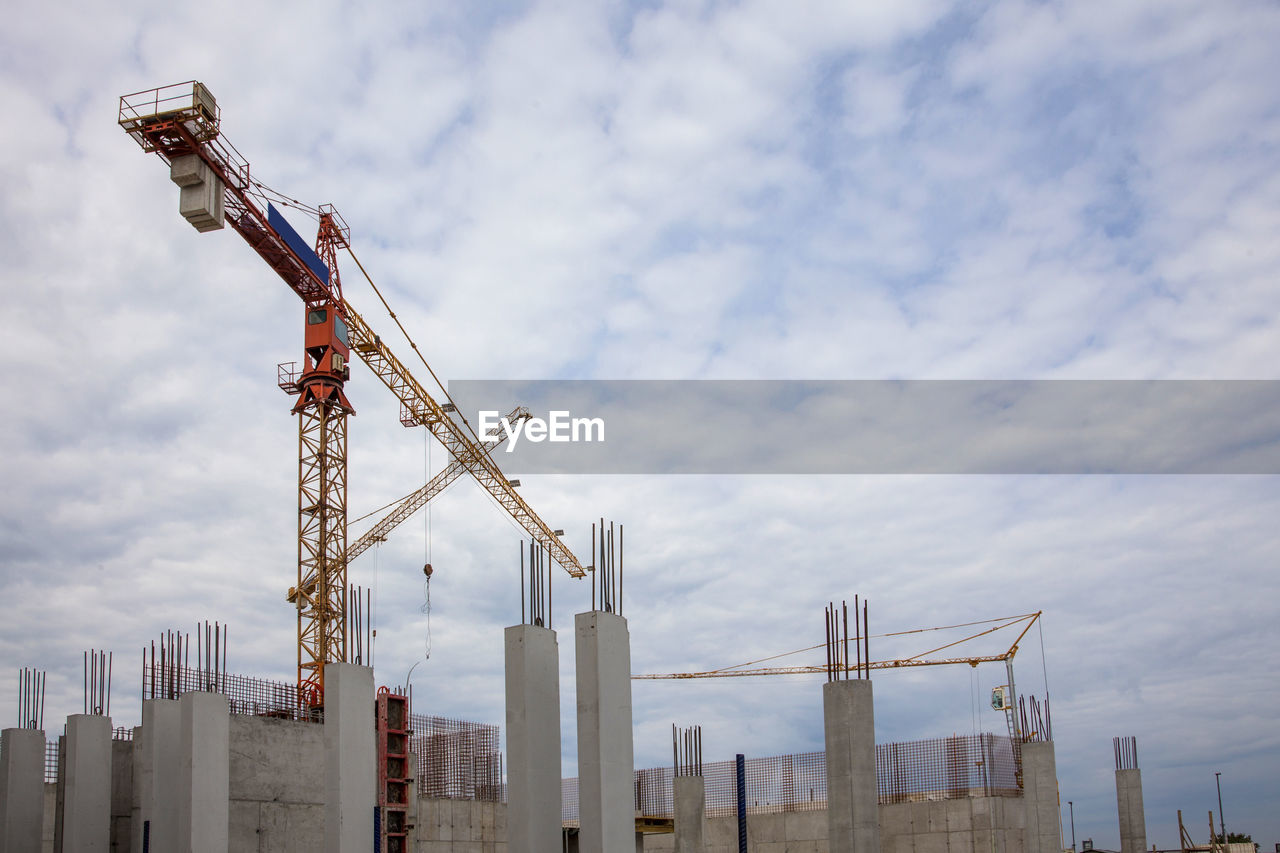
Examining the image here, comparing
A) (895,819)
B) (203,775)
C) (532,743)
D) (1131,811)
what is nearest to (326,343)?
(203,775)

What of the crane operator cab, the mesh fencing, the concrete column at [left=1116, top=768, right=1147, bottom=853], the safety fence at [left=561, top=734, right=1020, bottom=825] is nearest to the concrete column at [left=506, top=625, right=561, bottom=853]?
the safety fence at [left=561, top=734, right=1020, bottom=825]

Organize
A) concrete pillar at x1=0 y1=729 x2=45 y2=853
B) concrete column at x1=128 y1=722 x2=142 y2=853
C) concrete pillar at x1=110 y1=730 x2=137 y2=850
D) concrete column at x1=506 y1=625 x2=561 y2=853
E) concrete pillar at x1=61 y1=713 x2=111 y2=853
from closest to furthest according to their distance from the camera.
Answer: concrete column at x1=506 y1=625 x2=561 y2=853 < concrete column at x1=128 y1=722 x2=142 y2=853 < concrete pillar at x1=61 y1=713 x2=111 y2=853 < concrete pillar at x1=0 y1=729 x2=45 y2=853 < concrete pillar at x1=110 y1=730 x2=137 y2=850

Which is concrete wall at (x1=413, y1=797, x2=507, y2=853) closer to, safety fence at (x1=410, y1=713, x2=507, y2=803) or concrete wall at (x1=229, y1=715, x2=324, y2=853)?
safety fence at (x1=410, y1=713, x2=507, y2=803)

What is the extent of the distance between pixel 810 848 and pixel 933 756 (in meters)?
3.79

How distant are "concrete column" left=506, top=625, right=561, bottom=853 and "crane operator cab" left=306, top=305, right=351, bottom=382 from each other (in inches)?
941

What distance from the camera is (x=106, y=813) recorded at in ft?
73.1

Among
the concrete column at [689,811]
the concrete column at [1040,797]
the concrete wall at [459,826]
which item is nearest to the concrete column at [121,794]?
the concrete wall at [459,826]

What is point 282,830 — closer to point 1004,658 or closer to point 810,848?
point 810,848

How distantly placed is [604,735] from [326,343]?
26262 millimetres

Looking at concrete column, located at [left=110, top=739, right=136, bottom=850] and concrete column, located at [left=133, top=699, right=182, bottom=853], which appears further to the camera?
concrete column, located at [left=110, top=739, right=136, bottom=850]

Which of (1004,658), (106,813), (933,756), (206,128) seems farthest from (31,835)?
(1004,658)

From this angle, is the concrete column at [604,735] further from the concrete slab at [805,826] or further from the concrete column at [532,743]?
the concrete slab at [805,826]

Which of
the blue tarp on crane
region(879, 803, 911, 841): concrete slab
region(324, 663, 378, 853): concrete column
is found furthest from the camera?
the blue tarp on crane

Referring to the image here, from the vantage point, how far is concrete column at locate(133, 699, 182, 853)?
68.0 feet
